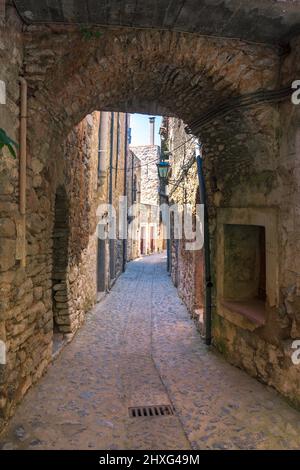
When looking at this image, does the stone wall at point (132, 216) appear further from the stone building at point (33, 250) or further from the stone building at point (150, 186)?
the stone building at point (33, 250)

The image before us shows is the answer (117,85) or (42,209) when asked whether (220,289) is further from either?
(117,85)

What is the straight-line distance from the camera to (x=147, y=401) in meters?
3.38

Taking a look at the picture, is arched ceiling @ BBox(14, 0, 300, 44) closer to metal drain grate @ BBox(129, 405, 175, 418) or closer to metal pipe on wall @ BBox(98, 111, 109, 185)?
metal drain grate @ BBox(129, 405, 175, 418)

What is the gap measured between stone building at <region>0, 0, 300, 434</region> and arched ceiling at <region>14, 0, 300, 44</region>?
16 mm

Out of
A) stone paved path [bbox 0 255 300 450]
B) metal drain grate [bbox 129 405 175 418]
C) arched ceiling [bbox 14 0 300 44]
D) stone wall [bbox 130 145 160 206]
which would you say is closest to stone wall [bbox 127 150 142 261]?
stone wall [bbox 130 145 160 206]

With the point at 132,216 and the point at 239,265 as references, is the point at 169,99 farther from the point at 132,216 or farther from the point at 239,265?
the point at 132,216

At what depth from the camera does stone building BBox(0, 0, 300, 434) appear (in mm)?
3014

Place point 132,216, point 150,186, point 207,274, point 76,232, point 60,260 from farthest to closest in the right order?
1. point 150,186
2. point 132,216
3. point 76,232
4. point 60,260
5. point 207,274

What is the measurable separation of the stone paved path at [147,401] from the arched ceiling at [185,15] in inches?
141

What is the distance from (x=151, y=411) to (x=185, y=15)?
11.9 ft

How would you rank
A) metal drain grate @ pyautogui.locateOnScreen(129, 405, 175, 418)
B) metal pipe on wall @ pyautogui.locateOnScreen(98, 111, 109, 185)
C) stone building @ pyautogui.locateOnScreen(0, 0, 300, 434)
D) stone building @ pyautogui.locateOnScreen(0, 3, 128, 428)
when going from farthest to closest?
1. metal pipe on wall @ pyautogui.locateOnScreen(98, 111, 109, 185)
2. metal drain grate @ pyautogui.locateOnScreen(129, 405, 175, 418)
3. stone building @ pyautogui.locateOnScreen(0, 0, 300, 434)
4. stone building @ pyautogui.locateOnScreen(0, 3, 128, 428)

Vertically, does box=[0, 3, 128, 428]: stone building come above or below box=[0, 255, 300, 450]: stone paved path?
above

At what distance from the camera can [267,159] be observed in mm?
3639

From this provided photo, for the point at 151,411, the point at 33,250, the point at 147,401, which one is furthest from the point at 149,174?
the point at 151,411
